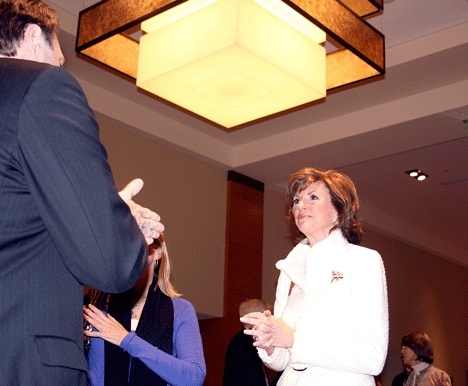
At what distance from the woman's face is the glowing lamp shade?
5.73 ft

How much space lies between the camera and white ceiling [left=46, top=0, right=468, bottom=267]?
19.6ft

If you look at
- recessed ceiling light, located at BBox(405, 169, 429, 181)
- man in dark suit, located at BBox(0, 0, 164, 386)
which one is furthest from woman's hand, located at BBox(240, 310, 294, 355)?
recessed ceiling light, located at BBox(405, 169, 429, 181)

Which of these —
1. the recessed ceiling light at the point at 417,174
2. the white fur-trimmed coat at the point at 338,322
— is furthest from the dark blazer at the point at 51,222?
the recessed ceiling light at the point at 417,174

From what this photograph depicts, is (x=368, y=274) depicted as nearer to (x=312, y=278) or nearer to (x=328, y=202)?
(x=312, y=278)

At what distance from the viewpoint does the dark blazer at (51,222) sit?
1227 mm

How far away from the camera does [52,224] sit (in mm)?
1250

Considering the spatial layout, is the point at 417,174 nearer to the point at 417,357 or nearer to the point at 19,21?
the point at 417,357

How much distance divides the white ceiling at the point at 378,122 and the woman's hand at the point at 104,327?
3848 mm

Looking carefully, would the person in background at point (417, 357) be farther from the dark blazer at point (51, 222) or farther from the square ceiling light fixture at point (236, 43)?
the dark blazer at point (51, 222)

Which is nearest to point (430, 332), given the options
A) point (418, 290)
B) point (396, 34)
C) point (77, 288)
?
point (418, 290)

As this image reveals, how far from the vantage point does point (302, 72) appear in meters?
4.46

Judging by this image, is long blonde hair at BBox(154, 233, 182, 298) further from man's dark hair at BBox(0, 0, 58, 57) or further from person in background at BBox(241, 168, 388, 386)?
man's dark hair at BBox(0, 0, 58, 57)

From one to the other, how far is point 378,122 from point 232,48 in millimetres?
3133

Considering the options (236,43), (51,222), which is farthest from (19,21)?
(236,43)
